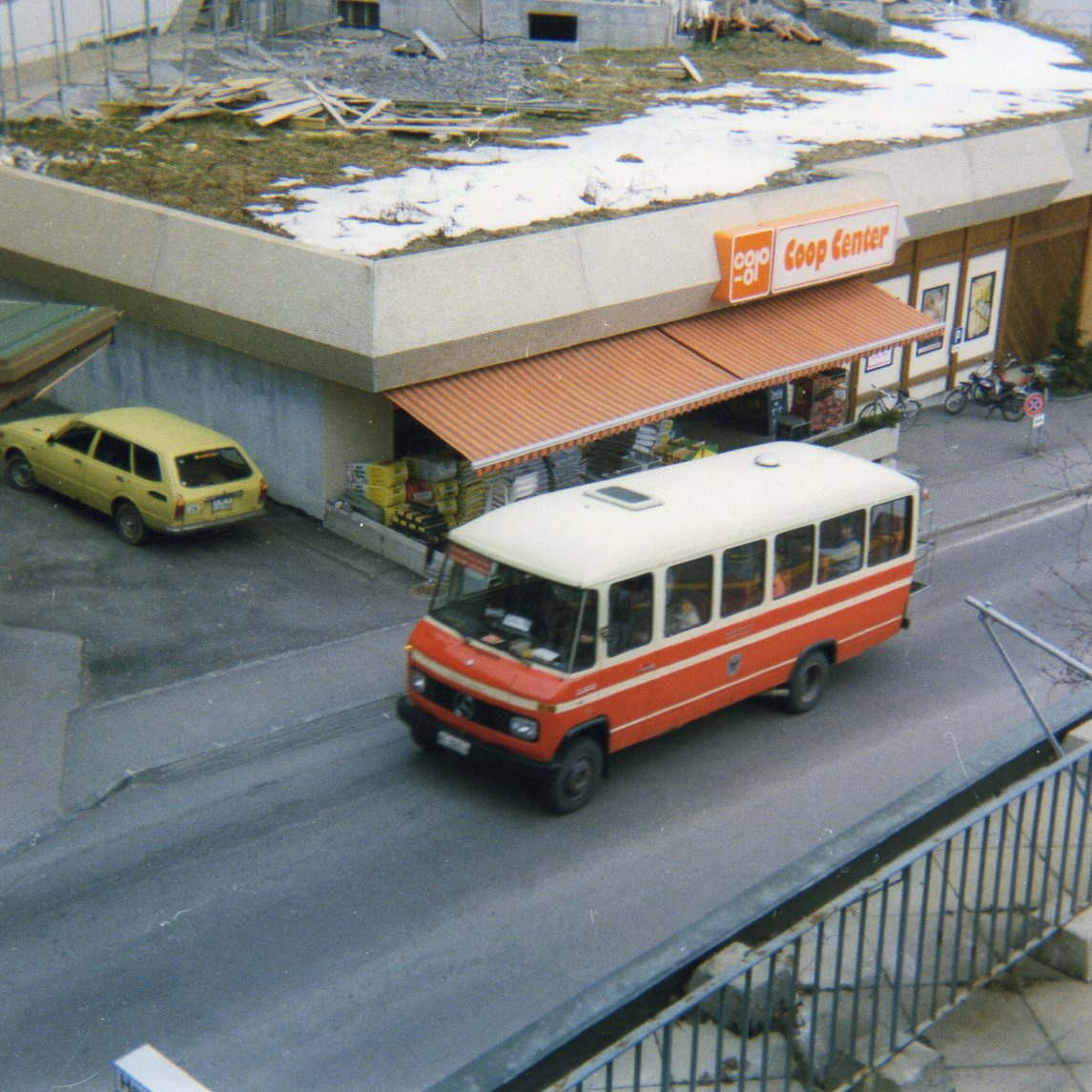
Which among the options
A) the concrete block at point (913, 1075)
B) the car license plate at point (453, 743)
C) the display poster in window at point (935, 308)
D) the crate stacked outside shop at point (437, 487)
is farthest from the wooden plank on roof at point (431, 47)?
the concrete block at point (913, 1075)

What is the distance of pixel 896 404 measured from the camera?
92.6 feet

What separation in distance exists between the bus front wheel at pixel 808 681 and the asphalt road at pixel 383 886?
0.21 meters

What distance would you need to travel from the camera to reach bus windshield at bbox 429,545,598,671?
12.7 metres

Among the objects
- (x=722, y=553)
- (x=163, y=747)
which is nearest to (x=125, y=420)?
(x=163, y=747)

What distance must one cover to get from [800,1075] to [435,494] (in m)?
14.6

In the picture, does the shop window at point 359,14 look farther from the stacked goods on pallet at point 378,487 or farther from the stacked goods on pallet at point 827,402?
the stacked goods on pallet at point 378,487

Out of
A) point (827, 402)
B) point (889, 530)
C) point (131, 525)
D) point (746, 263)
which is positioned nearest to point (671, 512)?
point (889, 530)

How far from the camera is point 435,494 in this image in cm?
2030

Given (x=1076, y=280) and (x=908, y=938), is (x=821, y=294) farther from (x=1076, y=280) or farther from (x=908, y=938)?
(x=908, y=938)

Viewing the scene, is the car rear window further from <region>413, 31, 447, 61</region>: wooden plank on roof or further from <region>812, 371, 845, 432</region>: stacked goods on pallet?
<region>413, 31, 447, 61</region>: wooden plank on roof

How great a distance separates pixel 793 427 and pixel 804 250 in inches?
129

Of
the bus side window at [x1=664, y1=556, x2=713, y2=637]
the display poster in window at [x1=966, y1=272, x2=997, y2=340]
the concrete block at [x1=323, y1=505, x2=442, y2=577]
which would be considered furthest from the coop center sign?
the bus side window at [x1=664, y1=556, x2=713, y2=637]

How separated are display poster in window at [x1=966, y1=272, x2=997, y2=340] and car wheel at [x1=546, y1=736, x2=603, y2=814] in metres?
20.0

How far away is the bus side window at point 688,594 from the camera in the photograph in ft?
44.0
